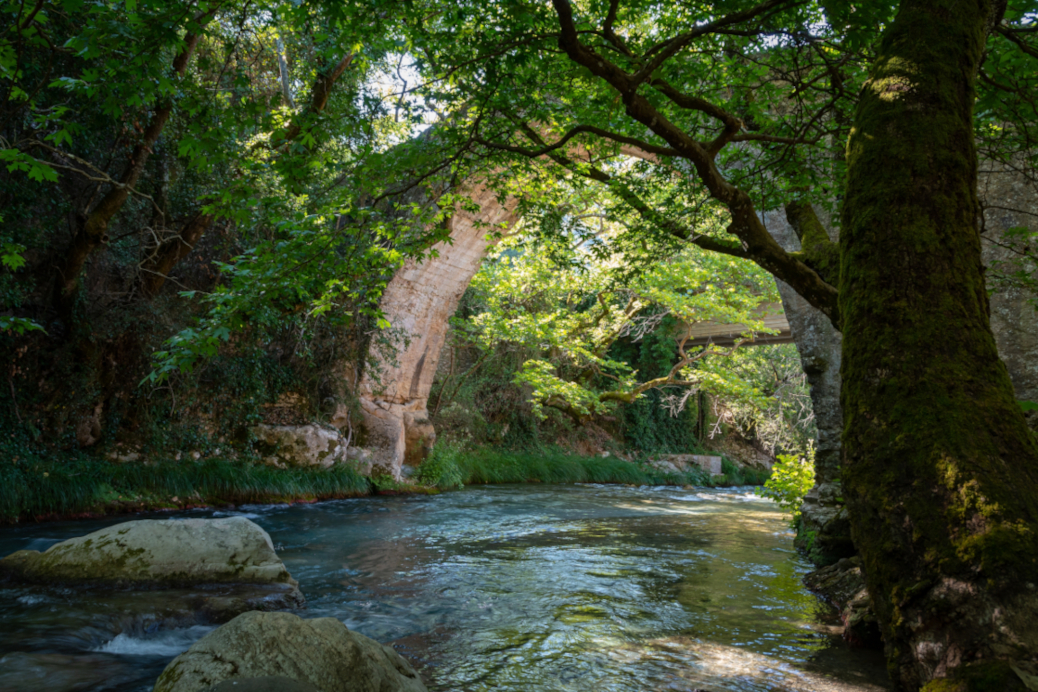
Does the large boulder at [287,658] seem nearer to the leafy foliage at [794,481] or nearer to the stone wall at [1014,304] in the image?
the stone wall at [1014,304]

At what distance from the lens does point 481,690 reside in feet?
8.62

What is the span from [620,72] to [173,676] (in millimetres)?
3417

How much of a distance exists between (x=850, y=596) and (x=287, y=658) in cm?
343

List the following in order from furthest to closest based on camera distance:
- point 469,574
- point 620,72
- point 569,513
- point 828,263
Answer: point 569,513, point 469,574, point 828,263, point 620,72

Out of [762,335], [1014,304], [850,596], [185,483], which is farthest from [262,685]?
[762,335]

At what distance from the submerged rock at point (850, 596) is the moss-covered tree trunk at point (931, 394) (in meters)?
1.05

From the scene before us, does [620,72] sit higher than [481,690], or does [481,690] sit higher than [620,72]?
[620,72]

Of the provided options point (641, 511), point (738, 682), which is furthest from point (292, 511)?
point (738, 682)

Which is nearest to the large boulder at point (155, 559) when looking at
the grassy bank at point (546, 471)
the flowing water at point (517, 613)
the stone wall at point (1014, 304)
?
the flowing water at point (517, 613)

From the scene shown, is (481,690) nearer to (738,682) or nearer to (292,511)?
(738,682)

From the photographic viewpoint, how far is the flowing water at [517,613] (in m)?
2.81

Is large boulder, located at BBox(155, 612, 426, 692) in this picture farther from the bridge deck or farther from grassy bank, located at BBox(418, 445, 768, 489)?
the bridge deck

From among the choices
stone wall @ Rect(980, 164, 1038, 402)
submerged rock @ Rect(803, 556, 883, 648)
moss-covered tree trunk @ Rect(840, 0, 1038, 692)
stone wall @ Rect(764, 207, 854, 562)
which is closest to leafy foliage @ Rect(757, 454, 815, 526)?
stone wall @ Rect(764, 207, 854, 562)

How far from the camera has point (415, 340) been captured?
36.4 ft
